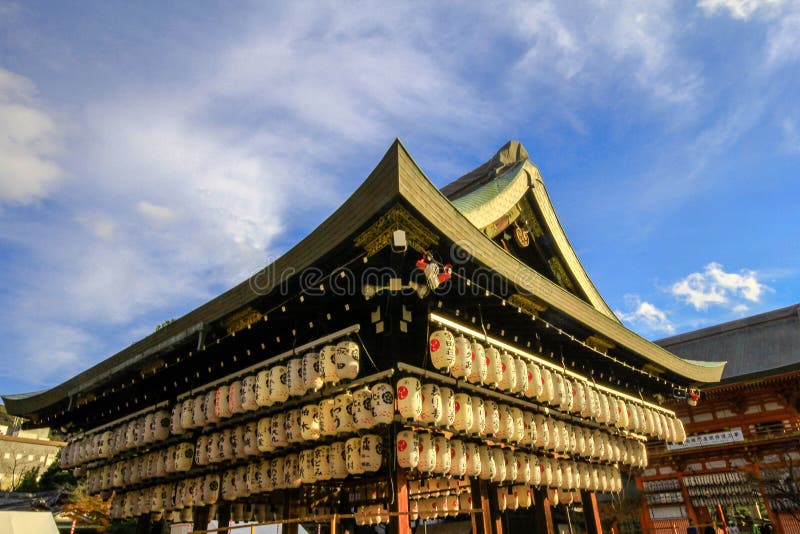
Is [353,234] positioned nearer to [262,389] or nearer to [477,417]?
[262,389]

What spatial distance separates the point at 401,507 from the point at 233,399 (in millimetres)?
4304

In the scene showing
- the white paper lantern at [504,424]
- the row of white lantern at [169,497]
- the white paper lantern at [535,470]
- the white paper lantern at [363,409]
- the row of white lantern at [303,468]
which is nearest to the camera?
the white paper lantern at [363,409]

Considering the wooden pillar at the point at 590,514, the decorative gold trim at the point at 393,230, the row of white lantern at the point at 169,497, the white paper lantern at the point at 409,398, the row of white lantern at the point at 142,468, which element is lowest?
the wooden pillar at the point at 590,514

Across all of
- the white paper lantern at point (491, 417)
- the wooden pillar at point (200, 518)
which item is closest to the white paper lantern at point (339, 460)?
the white paper lantern at point (491, 417)

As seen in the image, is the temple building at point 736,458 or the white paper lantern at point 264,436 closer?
the white paper lantern at point 264,436

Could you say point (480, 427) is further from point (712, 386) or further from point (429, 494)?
point (712, 386)

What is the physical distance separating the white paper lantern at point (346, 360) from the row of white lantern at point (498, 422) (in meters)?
0.81

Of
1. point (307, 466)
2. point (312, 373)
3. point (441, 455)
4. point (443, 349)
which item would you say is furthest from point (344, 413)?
point (443, 349)

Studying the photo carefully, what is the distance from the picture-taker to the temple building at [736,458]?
2091cm

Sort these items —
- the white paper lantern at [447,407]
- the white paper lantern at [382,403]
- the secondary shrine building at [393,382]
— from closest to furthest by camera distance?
the white paper lantern at [382,403] → the secondary shrine building at [393,382] → the white paper lantern at [447,407]

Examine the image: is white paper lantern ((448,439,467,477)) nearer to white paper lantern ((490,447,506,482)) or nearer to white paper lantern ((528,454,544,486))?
white paper lantern ((490,447,506,482))

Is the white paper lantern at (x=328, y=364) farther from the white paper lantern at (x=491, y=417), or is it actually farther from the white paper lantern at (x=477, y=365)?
the white paper lantern at (x=491, y=417)

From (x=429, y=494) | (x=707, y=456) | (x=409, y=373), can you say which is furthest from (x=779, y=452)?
(x=409, y=373)

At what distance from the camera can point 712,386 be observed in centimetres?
2302
